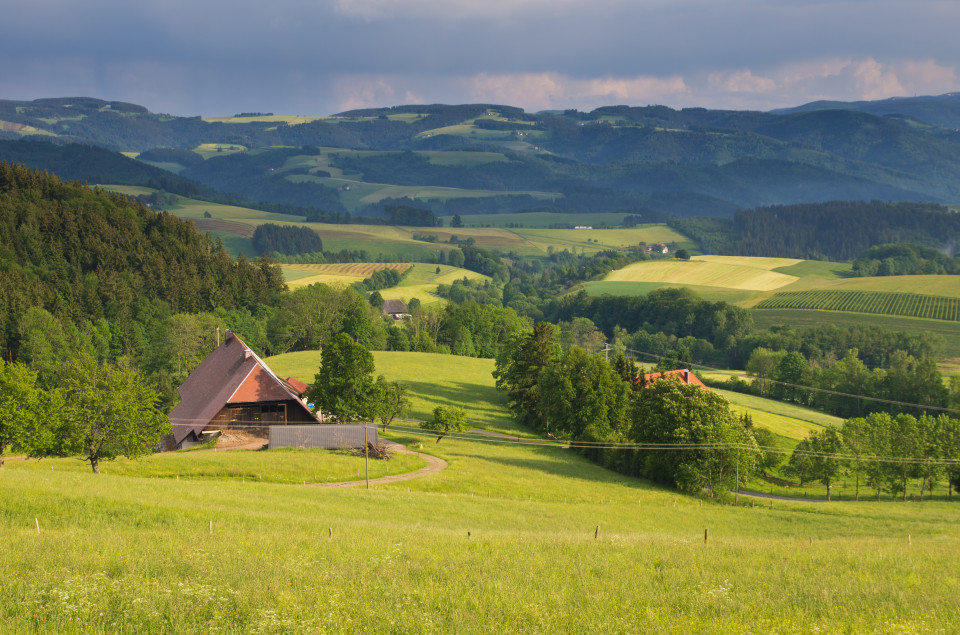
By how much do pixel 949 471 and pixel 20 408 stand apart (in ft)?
227

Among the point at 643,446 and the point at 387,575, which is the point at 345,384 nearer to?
the point at 643,446

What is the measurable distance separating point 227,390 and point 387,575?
50308 mm

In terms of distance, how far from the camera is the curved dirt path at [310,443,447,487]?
4642 centimetres

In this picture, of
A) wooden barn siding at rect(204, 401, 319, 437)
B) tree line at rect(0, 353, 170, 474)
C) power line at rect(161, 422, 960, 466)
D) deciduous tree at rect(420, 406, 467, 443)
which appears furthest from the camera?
deciduous tree at rect(420, 406, 467, 443)

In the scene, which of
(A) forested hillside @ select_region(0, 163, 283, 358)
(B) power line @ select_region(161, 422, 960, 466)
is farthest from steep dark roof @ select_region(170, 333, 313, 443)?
(A) forested hillside @ select_region(0, 163, 283, 358)

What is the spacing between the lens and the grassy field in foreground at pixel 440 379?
76875 mm

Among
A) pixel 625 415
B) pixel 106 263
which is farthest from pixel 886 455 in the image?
pixel 106 263

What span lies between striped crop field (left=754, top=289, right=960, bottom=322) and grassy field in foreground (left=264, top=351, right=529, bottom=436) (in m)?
98.2

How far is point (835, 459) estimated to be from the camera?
2425 inches

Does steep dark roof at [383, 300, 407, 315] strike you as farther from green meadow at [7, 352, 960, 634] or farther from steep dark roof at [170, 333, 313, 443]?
green meadow at [7, 352, 960, 634]

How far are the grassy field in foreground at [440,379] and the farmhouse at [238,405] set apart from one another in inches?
549

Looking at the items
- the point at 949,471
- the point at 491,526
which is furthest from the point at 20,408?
the point at 949,471

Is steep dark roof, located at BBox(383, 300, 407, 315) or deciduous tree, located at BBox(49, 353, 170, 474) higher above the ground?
steep dark roof, located at BBox(383, 300, 407, 315)

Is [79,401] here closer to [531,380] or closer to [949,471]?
[531,380]
